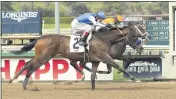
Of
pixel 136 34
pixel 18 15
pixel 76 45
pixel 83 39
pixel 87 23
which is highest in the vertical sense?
pixel 18 15

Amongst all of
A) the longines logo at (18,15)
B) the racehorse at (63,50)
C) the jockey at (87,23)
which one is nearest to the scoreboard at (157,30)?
the longines logo at (18,15)

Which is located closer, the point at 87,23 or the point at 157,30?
the point at 87,23

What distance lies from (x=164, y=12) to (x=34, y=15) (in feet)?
50.5

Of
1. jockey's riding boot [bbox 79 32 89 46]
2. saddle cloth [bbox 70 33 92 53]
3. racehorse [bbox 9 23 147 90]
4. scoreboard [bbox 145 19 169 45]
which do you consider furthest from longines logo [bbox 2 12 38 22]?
jockey's riding boot [bbox 79 32 89 46]

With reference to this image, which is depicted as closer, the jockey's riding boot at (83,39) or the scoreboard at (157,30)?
the jockey's riding boot at (83,39)

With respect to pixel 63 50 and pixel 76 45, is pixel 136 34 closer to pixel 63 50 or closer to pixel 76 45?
pixel 76 45

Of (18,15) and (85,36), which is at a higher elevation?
(18,15)

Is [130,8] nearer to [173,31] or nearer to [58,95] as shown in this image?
[173,31]

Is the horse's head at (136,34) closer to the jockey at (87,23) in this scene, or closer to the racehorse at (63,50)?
the racehorse at (63,50)

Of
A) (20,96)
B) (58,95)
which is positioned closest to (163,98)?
(58,95)

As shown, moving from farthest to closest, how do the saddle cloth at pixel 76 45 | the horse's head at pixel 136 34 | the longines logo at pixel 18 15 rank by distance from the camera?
the longines logo at pixel 18 15 < the horse's head at pixel 136 34 < the saddle cloth at pixel 76 45

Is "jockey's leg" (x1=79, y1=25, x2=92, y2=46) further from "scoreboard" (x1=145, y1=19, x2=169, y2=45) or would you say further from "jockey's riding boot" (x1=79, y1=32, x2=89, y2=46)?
"scoreboard" (x1=145, y1=19, x2=169, y2=45)

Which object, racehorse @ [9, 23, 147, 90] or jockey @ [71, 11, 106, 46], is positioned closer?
jockey @ [71, 11, 106, 46]

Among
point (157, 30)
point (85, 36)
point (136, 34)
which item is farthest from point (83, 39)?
point (157, 30)
